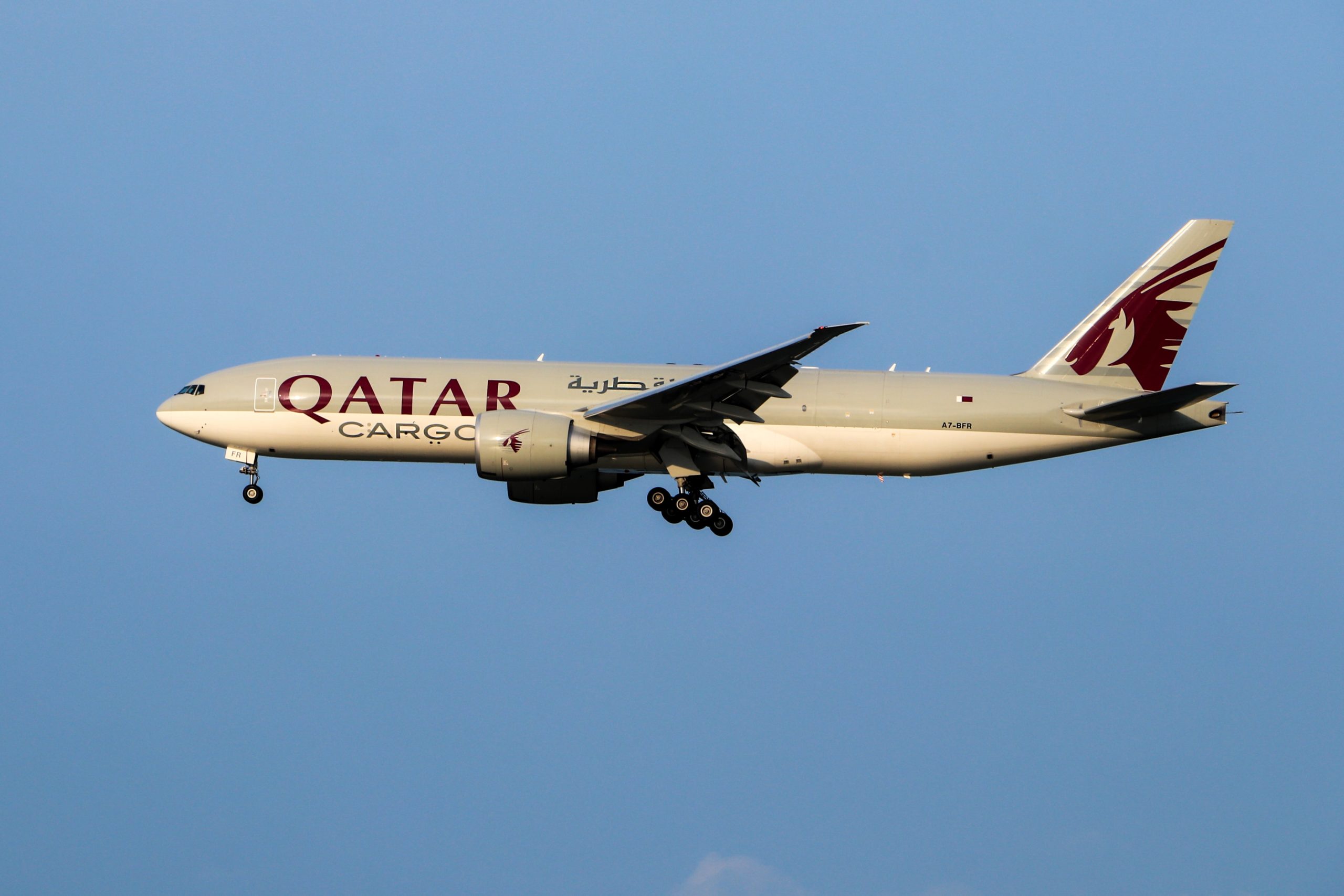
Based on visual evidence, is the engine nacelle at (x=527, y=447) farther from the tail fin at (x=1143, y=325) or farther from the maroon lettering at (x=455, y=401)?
the tail fin at (x=1143, y=325)

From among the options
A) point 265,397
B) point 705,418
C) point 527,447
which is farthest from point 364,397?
point 705,418

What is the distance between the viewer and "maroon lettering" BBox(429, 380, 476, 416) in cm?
3584

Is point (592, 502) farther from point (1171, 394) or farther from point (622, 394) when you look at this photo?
point (1171, 394)

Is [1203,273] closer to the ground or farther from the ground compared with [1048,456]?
farther from the ground

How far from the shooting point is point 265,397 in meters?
36.9

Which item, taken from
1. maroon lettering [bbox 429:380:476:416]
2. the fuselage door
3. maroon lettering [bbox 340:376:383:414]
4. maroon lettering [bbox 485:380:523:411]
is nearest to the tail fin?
maroon lettering [bbox 485:380:523:411]

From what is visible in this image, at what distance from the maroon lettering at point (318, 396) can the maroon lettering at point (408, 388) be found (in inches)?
68.7

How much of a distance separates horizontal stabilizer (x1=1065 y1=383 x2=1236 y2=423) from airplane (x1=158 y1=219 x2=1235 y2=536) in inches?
2.1

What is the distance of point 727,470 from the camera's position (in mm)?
36062

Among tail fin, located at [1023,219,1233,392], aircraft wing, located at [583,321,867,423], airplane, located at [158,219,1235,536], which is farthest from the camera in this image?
tail fin, located at [1023,219,1233,392]

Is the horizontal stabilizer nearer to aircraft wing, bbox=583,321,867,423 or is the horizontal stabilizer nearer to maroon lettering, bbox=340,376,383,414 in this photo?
aircraft wing, bbox=583,321,867,423

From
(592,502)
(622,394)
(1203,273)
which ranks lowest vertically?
(592,502)

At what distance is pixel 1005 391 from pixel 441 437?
14.8 metres

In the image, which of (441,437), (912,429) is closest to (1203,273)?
(912,429)
